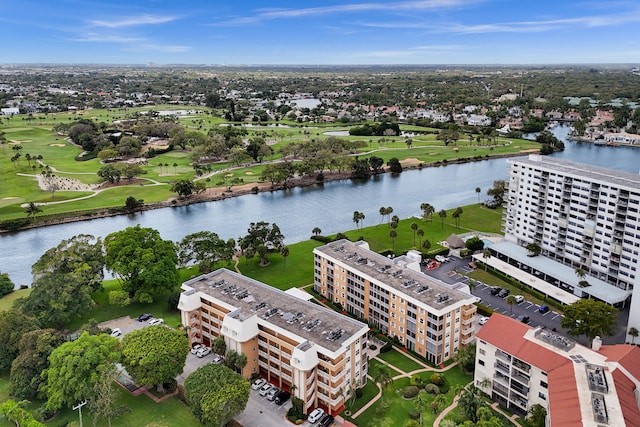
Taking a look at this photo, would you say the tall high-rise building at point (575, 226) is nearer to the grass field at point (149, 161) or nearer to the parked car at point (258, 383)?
the parked car at point (258, 383)

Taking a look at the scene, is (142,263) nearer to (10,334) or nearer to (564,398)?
(10,334)

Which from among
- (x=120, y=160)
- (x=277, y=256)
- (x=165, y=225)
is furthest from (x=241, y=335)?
(x=120, y=160)

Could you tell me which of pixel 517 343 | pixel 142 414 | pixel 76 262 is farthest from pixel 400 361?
pixel 76 262

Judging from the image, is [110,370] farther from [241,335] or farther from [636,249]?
[636,249]

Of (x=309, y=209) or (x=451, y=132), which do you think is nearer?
(x=309, y=209)

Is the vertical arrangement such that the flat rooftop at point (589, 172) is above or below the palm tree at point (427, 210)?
above

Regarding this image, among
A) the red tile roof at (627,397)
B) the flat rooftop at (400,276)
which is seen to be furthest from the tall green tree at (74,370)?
the red tile roof at (627,397)

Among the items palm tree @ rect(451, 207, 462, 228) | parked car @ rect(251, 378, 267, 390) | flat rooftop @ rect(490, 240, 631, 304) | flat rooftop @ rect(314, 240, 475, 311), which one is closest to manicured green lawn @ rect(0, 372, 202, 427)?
parked car @ rect(251, 378, 267, 390)
